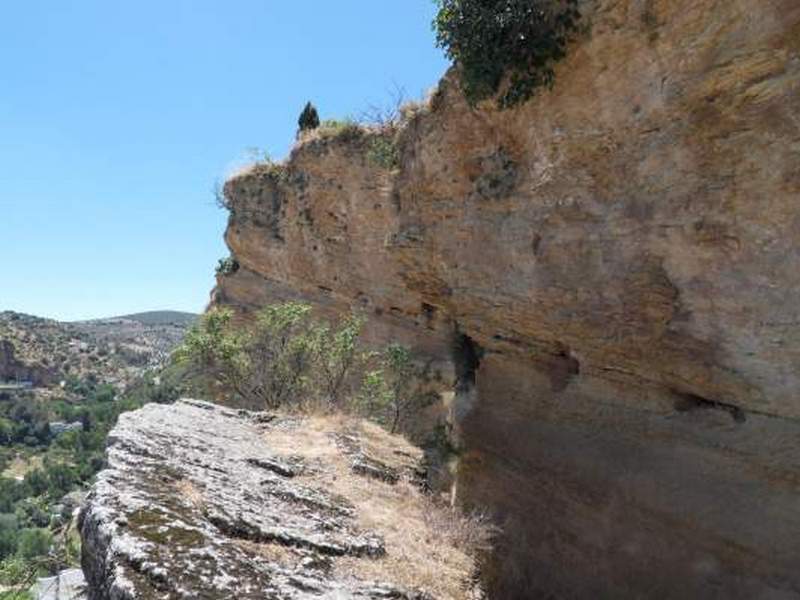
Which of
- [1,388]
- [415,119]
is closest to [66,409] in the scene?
[1,388]

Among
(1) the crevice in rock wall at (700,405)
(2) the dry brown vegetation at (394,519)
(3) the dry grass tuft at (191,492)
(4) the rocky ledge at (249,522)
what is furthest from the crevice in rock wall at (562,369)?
Answer: (3) the dry grass tuft at (191,492)

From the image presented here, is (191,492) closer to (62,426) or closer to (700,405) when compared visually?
(700,405)

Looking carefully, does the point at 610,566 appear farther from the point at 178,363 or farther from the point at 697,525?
the point at 178,363

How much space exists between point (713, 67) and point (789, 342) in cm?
278

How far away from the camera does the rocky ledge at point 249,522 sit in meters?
4.12

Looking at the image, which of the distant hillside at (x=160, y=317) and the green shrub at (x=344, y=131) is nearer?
the green shrub at (x=344, y=131)

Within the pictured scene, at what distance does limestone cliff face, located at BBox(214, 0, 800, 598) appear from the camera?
6875mm

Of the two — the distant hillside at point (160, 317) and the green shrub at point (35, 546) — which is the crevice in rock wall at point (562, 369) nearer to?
the green shrub at point (35, 546)

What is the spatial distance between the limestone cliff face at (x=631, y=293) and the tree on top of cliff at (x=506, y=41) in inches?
10.9

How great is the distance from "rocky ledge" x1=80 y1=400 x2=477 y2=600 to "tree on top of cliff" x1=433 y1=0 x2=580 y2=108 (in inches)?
211

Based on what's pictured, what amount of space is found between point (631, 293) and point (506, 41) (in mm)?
3544

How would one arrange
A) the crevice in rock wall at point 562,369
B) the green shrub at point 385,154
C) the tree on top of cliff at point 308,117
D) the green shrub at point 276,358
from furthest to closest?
the tree on top of cliff at point 308,117
the green shrub at point 276,358
the green shrub at point 385,154
the crevice in rock wall at point 562,369

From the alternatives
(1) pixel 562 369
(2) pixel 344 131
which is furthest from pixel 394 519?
(2) pixel 344 131

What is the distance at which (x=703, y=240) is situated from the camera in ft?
24.4
